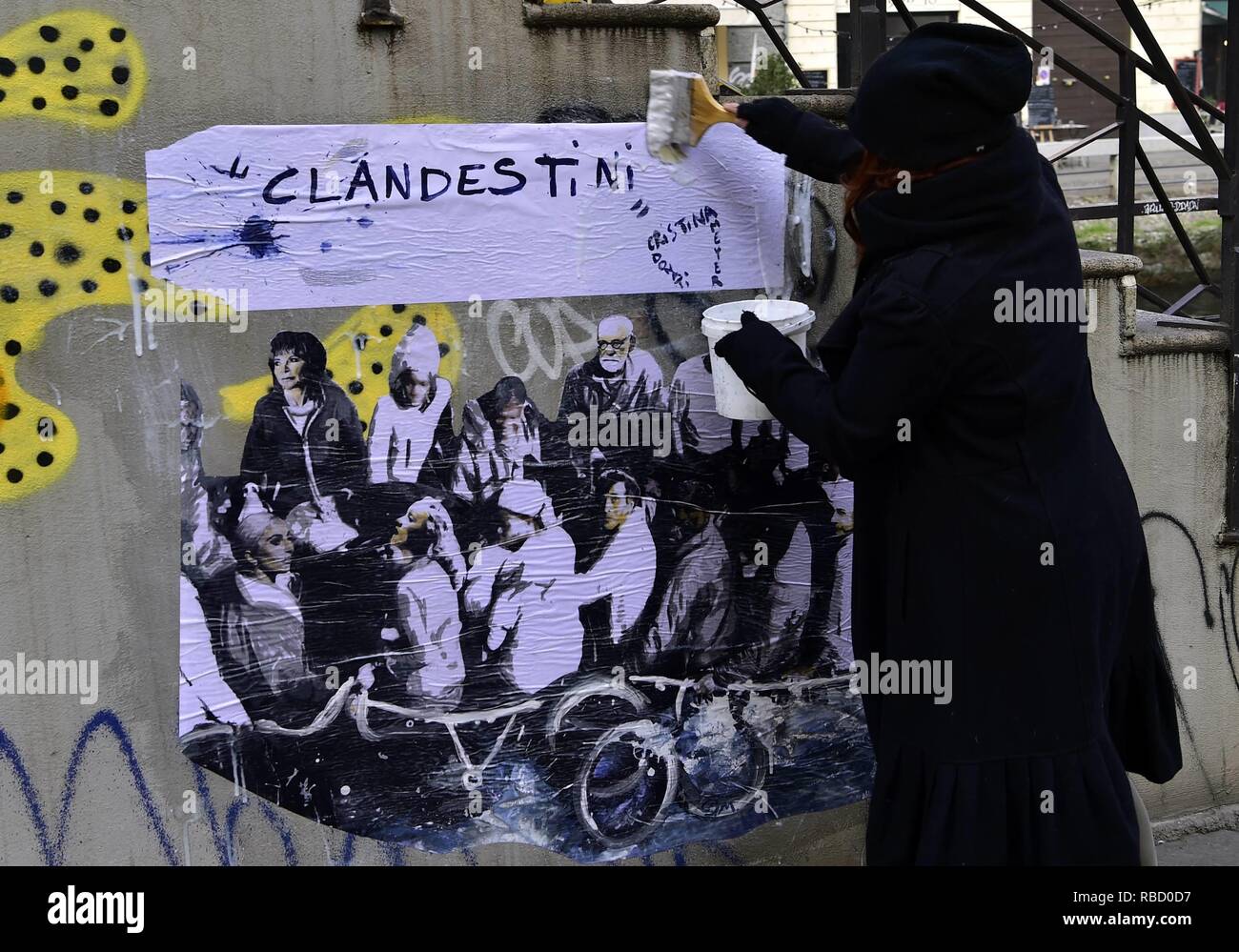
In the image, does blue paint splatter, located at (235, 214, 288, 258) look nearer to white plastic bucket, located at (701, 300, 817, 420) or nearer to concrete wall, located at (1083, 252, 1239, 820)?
white plastic bucket, located at (701, 300, 817, 420)

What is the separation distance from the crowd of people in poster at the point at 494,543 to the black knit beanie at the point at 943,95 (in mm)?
927

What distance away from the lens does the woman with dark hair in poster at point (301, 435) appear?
2953 millimetres

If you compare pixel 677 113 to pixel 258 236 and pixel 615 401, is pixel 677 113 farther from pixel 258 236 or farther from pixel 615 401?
pixel 258 236

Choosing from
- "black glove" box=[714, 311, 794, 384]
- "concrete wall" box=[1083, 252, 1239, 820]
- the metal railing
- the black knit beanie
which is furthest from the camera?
the metal railing

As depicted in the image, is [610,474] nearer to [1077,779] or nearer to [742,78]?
[1077,779]

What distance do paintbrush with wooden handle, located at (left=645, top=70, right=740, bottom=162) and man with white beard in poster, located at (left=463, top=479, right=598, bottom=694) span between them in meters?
0.90

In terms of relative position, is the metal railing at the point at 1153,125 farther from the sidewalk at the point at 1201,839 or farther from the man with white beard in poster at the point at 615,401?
the man with white beard in poster at the point at 615,401

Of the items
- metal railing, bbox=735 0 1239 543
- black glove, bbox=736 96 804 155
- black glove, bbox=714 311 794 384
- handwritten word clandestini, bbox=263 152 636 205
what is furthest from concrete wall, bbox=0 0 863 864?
metal railing, bbox=735 0 1239 543

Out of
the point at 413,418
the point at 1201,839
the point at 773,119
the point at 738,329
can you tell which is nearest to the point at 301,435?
the point at 413,418

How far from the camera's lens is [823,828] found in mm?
3508

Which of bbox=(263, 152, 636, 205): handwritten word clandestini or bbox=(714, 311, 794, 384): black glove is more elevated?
bbox=(263, 152, 636, 205): handwritten word clandestini

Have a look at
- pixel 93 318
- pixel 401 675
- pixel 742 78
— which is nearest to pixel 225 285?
pixel 93 318

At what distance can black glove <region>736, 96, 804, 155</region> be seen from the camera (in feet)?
9.48

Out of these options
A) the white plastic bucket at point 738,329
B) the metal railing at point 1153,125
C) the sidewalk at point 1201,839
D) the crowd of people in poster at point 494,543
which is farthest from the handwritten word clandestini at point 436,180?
the sidewalk at point 1201,839
